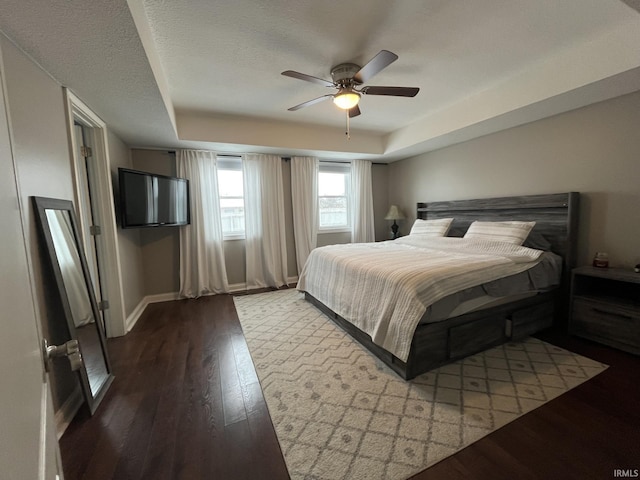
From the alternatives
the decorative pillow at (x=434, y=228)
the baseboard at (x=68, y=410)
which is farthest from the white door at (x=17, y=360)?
the decorative pillow at (x=434, y=228)

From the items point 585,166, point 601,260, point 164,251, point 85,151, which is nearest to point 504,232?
point 601,260

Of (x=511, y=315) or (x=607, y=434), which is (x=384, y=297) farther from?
(x=607, y=434)

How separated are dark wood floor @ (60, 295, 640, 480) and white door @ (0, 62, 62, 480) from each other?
1018 mm

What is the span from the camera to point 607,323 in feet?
7.59

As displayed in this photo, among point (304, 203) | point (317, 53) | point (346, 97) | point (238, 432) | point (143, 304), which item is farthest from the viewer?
point (304, 203)

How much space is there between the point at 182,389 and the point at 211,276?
243 centimetres

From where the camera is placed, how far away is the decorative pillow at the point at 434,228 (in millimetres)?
3834

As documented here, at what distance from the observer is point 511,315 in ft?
7.80

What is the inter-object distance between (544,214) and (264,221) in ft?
12.3

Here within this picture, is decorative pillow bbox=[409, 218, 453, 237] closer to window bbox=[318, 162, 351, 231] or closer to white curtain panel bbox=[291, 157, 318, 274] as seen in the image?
window bbox=[318, 162, 351, 231]

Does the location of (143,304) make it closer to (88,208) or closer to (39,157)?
(88,208)

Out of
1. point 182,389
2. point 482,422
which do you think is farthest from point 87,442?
point 482,422

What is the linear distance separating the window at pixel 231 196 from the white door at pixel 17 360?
12.5ft

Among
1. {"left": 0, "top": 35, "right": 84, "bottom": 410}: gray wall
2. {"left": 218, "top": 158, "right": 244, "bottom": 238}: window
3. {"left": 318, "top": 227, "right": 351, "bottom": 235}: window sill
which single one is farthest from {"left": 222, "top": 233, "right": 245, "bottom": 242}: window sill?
{"left": 0, "top": 35, "right": 84, "bottom": 410}: gray wall
